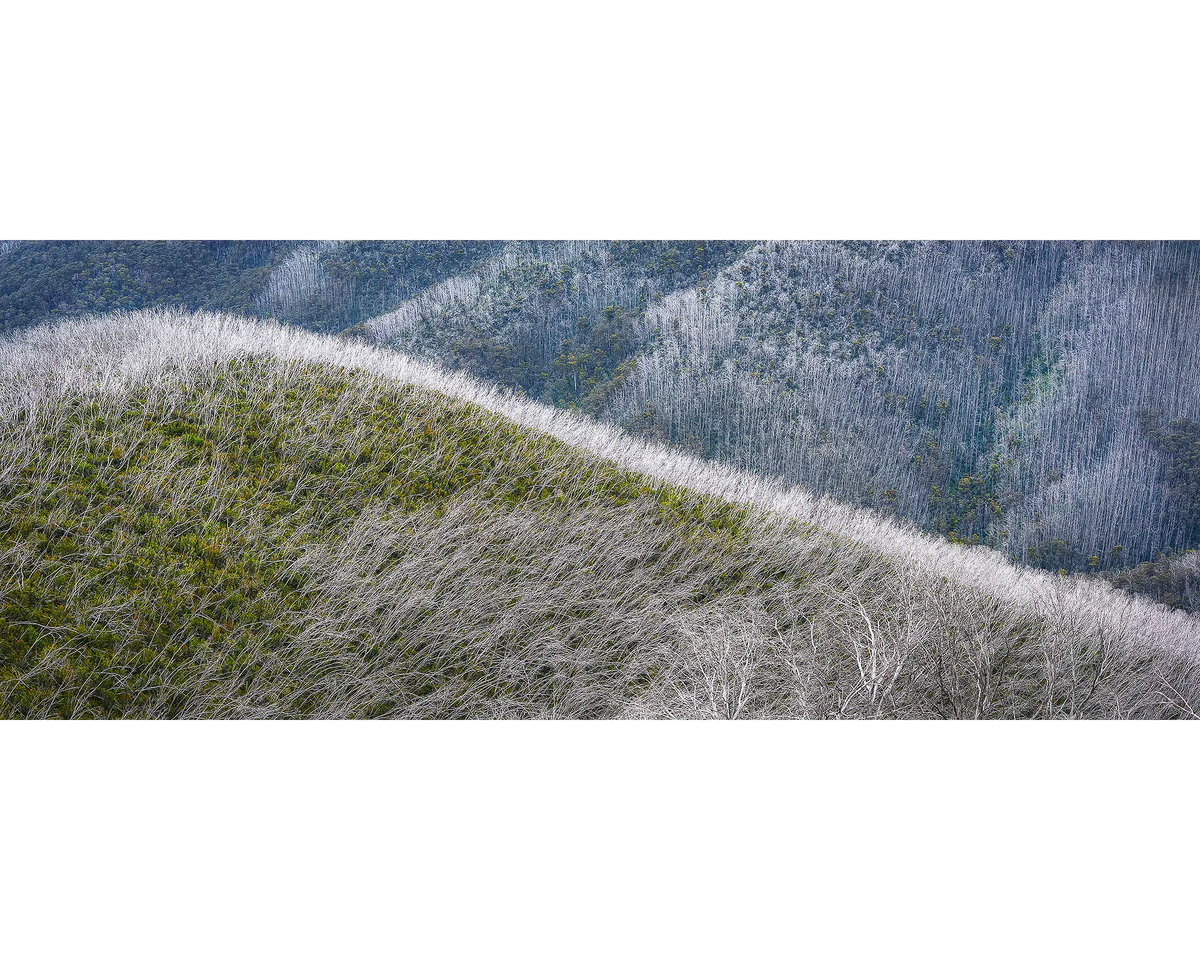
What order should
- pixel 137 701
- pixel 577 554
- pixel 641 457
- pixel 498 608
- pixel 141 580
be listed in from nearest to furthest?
1. pixel 137 701
2. pixel 141 580
3. pixel 498 608
4. pixel 577 554
5. pixel 641 457

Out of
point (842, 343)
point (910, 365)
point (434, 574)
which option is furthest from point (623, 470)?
point (910, 365)

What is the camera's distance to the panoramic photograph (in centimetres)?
421

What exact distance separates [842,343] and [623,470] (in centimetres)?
179

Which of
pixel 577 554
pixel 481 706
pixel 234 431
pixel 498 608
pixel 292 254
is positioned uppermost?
pixel 292 254

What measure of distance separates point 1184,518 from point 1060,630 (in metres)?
1.18

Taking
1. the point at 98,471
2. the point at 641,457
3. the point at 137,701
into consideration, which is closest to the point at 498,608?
the point at 641,457

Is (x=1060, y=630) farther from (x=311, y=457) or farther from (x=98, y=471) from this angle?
(x=98, y=471)

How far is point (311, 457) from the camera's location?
4.89 metres

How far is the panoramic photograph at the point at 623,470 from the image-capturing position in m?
4.21

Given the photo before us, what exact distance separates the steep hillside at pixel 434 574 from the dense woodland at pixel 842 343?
0.23 metres

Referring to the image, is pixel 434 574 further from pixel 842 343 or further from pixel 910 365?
pixel 910 365

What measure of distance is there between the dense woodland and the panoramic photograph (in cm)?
2

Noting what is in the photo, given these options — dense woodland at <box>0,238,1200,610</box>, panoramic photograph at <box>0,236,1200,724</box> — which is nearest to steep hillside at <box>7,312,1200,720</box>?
→ panoramic photograph at <box>0,236,1200,724</box>

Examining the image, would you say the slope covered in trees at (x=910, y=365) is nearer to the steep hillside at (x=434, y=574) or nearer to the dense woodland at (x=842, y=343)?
the dense woodland at (x=842, y=343)
